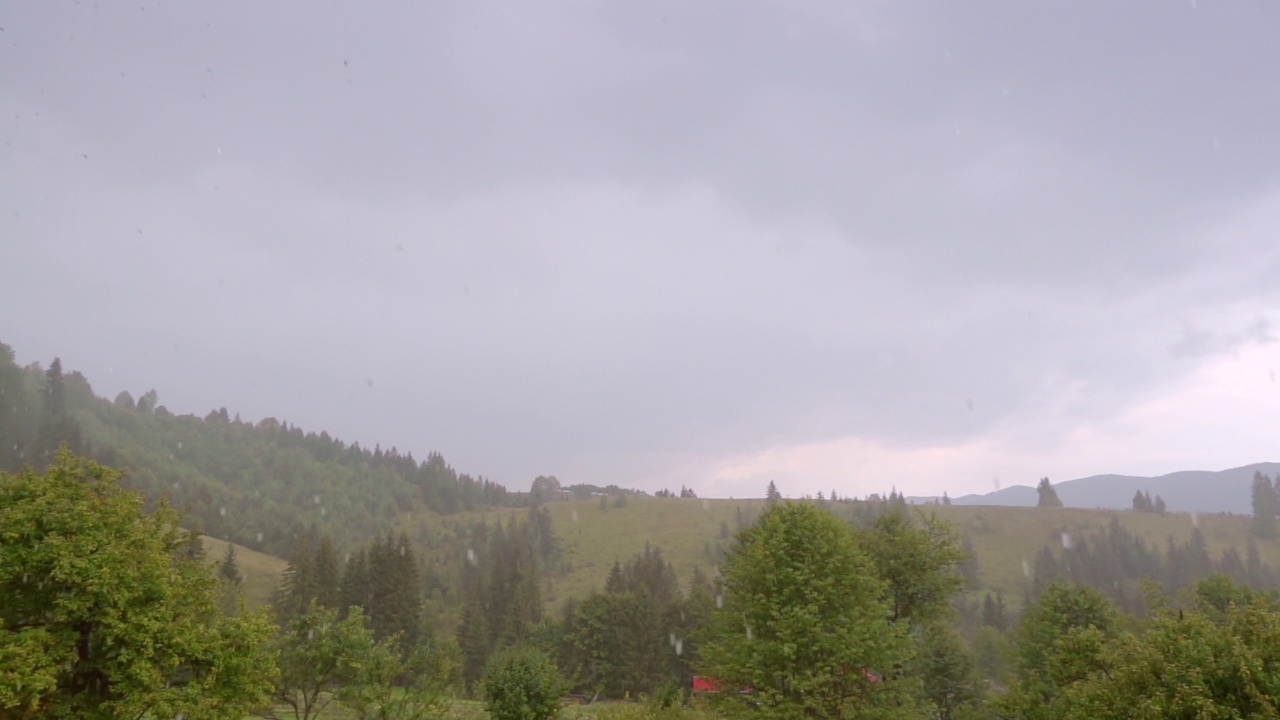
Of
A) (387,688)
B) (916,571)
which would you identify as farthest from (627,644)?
(387,688)

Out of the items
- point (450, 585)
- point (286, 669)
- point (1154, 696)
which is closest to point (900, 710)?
point (1154, 696)

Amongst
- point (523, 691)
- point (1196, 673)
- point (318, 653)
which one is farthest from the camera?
point (523, 691)

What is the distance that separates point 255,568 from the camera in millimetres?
145625

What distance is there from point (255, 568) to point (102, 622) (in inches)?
5699

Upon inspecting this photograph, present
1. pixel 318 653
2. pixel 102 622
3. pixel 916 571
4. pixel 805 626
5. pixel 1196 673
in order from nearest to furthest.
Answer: pixel 1196 673, pixel 102 622, pixel 805 626, pixel 318 653, pixel 916 571

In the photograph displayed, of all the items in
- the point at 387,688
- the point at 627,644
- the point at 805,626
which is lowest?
the point at 627,644

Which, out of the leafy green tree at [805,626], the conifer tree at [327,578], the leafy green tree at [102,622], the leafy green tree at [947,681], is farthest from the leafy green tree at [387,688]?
the conifer tree at [327,578]

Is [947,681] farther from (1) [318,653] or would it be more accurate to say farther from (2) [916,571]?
(1) [318,653]

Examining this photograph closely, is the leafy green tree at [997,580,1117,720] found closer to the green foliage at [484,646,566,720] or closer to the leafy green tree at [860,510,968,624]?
the leafy green tree at [860,510,968,624]

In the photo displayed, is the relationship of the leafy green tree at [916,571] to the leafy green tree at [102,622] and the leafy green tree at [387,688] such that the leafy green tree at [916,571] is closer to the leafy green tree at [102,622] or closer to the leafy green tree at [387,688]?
the leafy green tree at [387,688]

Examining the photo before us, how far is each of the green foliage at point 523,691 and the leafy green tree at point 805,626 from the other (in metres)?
9.30

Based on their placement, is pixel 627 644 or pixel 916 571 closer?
pixel 916 571

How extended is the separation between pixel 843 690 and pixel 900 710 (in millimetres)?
2769

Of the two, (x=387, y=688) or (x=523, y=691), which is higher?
(x=387, y=688)
